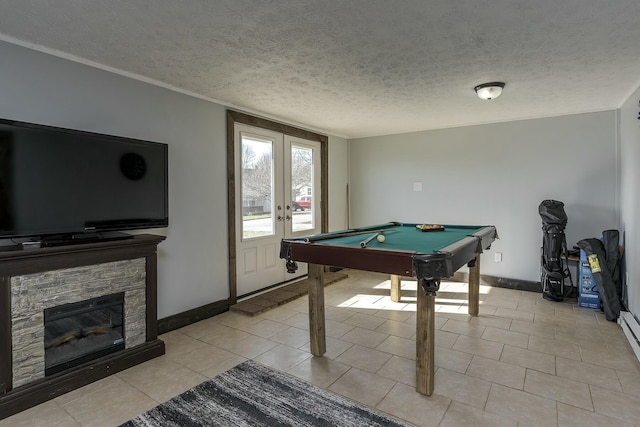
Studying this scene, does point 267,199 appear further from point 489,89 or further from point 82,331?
point 489,89

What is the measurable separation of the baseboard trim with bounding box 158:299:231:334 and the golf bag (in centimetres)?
382

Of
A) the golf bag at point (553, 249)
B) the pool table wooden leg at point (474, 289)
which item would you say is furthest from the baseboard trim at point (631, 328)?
the pool table wooden leg at point (474, 289)

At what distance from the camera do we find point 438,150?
204 inches

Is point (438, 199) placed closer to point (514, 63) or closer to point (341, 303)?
point (341, 303)

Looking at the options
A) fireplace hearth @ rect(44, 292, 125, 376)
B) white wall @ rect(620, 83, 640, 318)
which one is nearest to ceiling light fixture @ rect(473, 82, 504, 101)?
white wall @ rect(620, 83, 640, 318)

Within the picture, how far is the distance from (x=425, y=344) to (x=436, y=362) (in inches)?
23.2

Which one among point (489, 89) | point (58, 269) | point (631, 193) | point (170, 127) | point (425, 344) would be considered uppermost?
point (489, 89)

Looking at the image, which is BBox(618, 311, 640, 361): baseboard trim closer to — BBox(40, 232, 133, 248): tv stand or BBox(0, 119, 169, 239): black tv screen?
BBox(0, 119, 169, 239): black tv screen

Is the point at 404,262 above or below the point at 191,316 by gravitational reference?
above

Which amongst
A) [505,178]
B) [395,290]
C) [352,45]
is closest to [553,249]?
[505,178]

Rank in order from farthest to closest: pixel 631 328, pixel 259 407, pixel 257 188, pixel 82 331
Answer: pixel 257 188 → pixel 631 328 → pixel 82 331 → pixel 259 407

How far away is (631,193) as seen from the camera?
330 cm

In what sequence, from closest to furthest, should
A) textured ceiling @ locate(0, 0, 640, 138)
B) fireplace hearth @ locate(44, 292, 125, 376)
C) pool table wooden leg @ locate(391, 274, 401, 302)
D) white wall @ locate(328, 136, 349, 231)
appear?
textured ceiling @ locate(0, 0, 640, 138)
fireplace hearth @ locate(44, 292, 125, 376)
pool table wooden leg @ locate(391, 274, 401, 302)
white wall @ locate(328, 136, 349, 231)

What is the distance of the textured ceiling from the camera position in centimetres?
188
